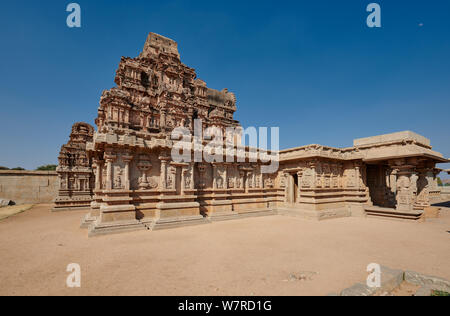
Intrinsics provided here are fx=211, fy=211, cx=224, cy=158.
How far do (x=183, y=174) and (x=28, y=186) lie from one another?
2196cm

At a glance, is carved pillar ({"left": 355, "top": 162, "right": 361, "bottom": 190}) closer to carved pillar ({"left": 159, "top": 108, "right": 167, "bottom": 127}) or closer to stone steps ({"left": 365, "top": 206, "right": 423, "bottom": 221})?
stone steps ({"left": 365, "top": 206, "right": 423, "bottom": 221})

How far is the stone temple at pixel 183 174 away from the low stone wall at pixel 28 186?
248 inches

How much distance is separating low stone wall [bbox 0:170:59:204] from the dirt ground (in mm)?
16326

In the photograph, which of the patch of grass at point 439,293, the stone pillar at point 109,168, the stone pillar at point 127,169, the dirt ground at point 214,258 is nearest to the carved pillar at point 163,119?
the stone pillar at point 127,169

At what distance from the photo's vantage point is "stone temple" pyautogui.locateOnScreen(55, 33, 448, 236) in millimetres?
10375

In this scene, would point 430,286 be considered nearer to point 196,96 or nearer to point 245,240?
point 245,240

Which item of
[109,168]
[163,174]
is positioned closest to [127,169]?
[109,168]

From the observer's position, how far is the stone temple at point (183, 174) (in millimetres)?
10375

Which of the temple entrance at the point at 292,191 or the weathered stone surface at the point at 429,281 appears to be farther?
the temple entrance at the point at 292,191

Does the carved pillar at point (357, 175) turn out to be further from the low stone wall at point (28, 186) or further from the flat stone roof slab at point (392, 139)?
the low stone wall at point (28, 186)

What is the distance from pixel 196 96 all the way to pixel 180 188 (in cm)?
1791

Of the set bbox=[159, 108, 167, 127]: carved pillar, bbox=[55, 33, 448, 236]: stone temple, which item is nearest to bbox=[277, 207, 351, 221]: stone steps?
bbox=[55, 33, 448, 236]: stone temple

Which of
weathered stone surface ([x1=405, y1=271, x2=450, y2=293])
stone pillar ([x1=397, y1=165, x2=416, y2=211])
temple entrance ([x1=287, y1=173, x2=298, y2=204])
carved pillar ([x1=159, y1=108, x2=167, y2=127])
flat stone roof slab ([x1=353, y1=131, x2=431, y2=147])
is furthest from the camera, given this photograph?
carved pillar ([x1=159, y1=108, x2=167, y2=127])

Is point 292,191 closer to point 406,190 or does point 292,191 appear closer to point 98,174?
point 406,190
